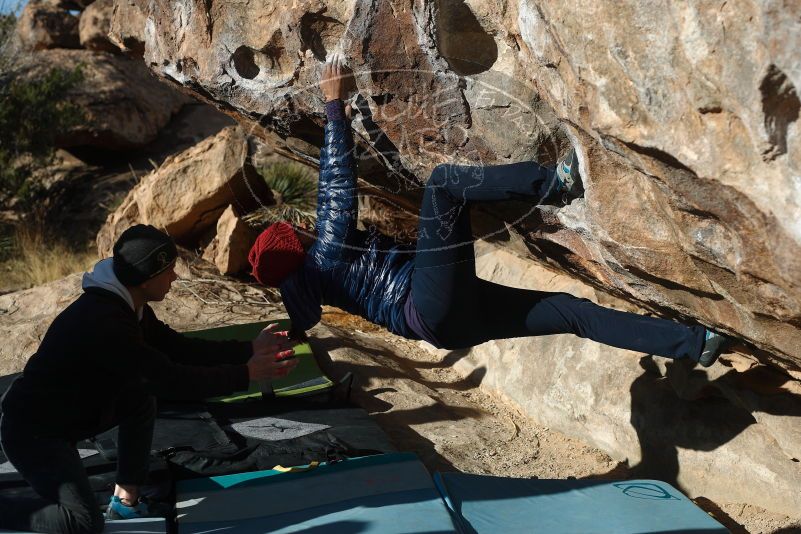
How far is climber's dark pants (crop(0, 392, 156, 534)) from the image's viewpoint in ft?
10.5

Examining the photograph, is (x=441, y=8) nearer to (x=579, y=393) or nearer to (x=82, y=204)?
(x=579, y=393)

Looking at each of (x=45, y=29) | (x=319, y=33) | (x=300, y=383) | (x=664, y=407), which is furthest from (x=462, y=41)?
(x=45, y=29)

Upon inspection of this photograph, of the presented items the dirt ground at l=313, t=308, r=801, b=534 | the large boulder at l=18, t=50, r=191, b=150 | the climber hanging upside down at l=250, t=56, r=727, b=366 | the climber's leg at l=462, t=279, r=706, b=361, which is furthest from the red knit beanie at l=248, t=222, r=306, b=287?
the large boulder at l=18, t=50, r=191, b=150

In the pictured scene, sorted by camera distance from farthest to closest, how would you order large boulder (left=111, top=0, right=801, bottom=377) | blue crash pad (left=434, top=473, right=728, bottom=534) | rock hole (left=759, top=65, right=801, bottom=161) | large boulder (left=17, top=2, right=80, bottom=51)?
1. large boulder (left=17, top=2, right=80, bottom=51)
2. blue crash pad (left=434, top=473, right=728, bottom=534)
3. large boulder (left=111, top=0, right=801, bottom=377)
4. rock hole (left=759, top=65, right=801, bottom=161)

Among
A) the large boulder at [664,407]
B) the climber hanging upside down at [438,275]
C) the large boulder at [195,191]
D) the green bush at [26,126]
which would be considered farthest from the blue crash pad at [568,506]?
the green bush at [26,126]

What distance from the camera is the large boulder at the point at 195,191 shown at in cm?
743

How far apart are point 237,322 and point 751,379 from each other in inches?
143

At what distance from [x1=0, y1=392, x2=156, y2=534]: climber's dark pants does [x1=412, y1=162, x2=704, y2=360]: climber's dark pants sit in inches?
47.0

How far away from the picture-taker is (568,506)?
373cm

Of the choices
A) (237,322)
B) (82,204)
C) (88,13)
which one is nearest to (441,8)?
(237,322)

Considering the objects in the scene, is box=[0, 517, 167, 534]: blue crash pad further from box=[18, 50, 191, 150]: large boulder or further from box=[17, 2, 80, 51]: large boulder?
box=[17, 2, 80, 51]: large boulder

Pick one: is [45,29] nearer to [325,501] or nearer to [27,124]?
[27,124]

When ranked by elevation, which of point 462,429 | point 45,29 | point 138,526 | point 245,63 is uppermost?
point 45,29

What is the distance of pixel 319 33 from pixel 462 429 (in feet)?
7.69
